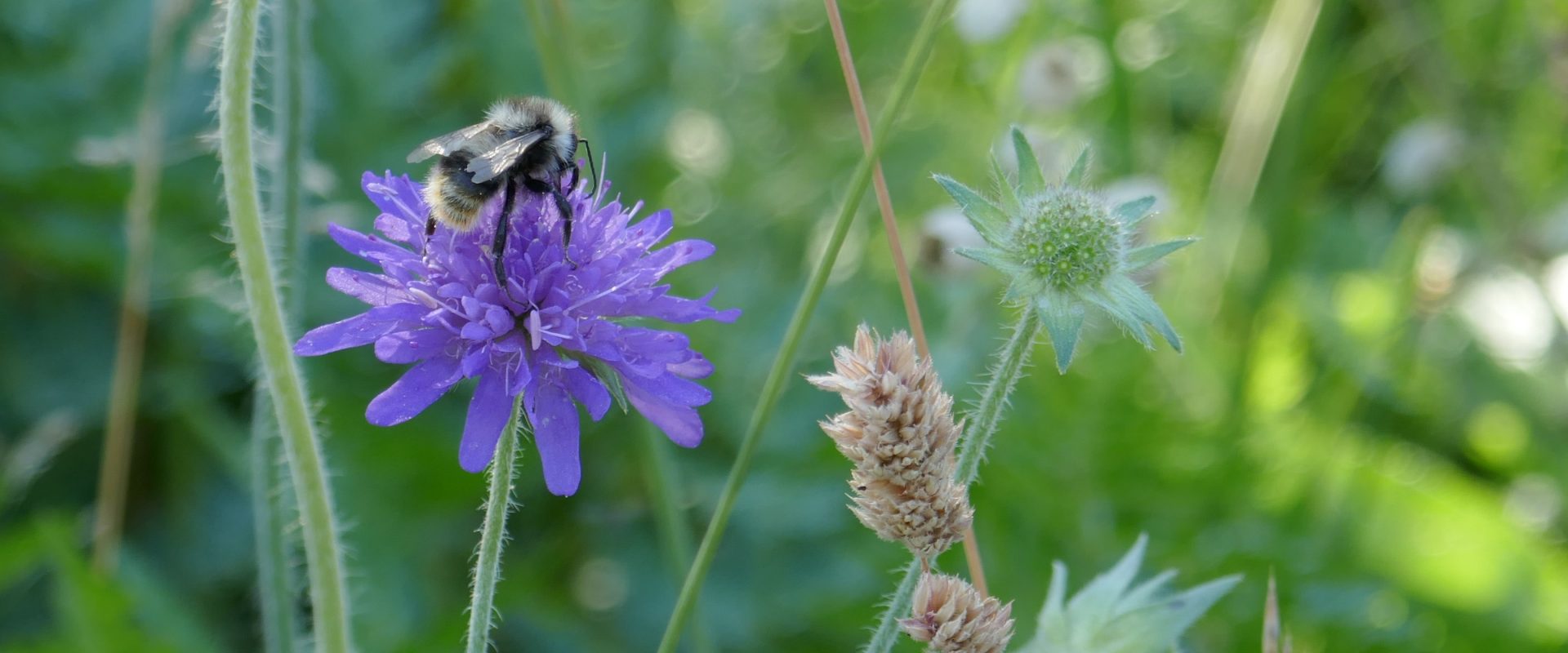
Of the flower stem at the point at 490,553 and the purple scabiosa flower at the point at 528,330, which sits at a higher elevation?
the purple scabiosa flower at the point at 528,330

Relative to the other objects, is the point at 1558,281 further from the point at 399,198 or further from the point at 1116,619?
the point at 399,198

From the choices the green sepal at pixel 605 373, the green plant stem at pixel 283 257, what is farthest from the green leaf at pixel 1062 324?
the green plant stem at pixel 283 257

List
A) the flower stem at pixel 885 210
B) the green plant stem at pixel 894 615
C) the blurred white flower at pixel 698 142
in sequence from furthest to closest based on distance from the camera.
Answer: the blurred white flower at pixel 698 142 < the flower stem at pixel 885 210 < the green plant stem at pixel 894 615

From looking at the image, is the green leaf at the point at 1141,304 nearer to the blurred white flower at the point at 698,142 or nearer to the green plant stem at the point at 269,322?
the green plant stem at the point at 269,322

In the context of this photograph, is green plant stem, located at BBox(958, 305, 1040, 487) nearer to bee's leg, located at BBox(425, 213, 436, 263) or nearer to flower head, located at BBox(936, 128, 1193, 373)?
flower head, located at BBox(936, 128, 1193, 373)

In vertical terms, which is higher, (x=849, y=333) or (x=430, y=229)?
(x=849, y=333)

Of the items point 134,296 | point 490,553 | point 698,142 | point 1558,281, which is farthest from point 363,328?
point 1558,281

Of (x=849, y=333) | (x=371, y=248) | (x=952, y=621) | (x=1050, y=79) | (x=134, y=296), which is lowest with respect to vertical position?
(x=952, y=621)

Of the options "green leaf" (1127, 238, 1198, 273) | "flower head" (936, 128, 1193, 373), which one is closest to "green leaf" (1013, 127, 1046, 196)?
"flower head" (936, 128, 1193, 373)
